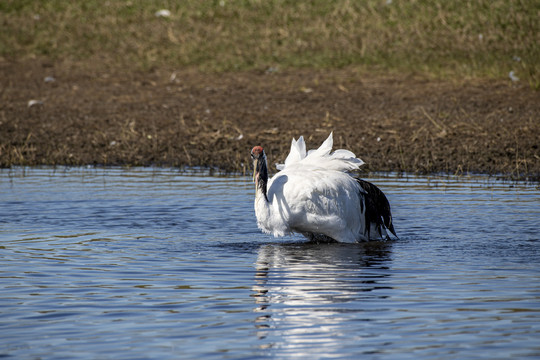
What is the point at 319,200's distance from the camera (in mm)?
9711

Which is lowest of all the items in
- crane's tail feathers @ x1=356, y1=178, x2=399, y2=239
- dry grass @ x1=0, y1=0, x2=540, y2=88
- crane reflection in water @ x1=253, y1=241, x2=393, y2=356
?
crane reflection in water @ x1=253, y1=241, x2=393, y2=356

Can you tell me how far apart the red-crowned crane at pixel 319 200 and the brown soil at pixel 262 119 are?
4.79 meters

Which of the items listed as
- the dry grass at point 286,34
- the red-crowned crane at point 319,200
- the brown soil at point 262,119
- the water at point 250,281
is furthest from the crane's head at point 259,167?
the dry grass at point 286,34

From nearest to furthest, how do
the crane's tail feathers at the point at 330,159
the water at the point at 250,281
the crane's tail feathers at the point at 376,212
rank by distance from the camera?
the water at the point at 250,281, the crane's tail feathers at the point at 330,159, the crane's tail feathers at the point at 376,212

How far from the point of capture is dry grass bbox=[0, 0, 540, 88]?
22.9 m

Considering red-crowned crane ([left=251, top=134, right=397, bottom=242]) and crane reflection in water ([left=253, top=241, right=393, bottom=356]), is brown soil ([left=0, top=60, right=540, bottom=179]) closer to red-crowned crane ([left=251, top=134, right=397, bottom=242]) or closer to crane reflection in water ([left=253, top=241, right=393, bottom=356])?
red-crowned crane ([left=251, top=134, right=397, bottom=242])

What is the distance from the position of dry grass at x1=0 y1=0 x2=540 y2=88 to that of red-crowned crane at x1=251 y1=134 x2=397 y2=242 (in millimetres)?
11029

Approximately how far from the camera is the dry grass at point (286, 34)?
900 inches

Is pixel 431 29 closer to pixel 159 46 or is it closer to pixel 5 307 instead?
pixel 159 46

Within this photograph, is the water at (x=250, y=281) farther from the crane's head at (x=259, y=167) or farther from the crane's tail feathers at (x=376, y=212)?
the crane's head at (x=259, y=167)

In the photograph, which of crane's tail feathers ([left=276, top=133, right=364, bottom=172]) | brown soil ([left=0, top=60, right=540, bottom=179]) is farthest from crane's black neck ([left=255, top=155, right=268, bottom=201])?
brown soil ([left=0, top=60, right=540, bottom=179])

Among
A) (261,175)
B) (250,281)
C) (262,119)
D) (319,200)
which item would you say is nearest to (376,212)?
(319,200)

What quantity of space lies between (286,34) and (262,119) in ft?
25.1

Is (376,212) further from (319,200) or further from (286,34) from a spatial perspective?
(286,34)
